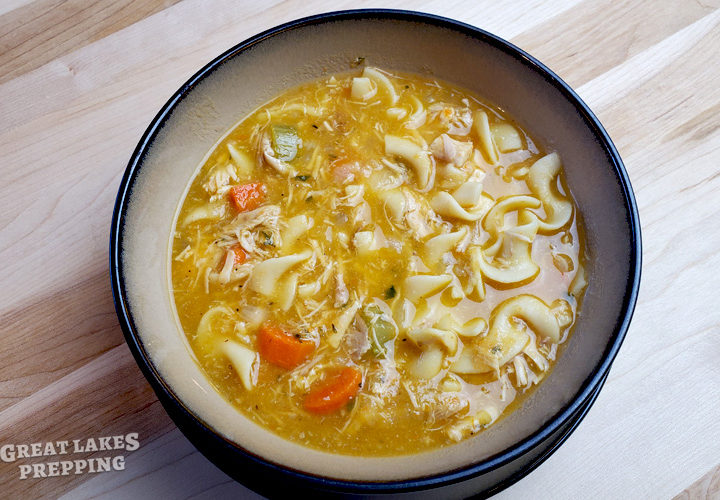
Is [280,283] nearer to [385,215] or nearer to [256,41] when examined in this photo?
[385,215]

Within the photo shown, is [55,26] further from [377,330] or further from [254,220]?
[377,330]

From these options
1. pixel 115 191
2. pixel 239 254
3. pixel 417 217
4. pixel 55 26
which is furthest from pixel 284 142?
pixel 55 26

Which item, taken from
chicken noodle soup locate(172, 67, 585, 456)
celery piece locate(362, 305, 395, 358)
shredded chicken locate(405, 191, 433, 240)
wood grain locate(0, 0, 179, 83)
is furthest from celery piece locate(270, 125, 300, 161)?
wood grain locate(0, 0, 179, 83)

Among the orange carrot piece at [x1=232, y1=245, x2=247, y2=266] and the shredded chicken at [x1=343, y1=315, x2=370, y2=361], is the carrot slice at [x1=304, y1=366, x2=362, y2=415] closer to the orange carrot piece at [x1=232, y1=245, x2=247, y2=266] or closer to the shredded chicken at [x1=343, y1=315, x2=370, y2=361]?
the shredded chicken at [x1=343, y1=315, x2=370, y2=361]

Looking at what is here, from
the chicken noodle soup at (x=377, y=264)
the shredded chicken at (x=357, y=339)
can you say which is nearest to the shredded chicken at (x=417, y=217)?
the chicken noodle soup at (x=377, y=264)

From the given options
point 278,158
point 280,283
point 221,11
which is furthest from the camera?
point 221,11

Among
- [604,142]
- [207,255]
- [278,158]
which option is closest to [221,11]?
[278,158]
